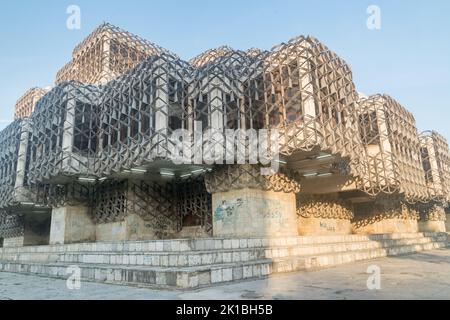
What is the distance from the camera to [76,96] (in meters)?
29.0

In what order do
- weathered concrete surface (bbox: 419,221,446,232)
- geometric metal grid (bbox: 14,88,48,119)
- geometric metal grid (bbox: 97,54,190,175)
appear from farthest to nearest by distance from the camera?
weathered concrete surface (bbox: 419,221,446,232)
geometric metal grid (bbox: 14,88,48,119)
geometric metal grid (bbox: 97,54,190,175)

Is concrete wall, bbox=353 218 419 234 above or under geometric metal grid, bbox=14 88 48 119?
under

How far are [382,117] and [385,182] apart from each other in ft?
21.5

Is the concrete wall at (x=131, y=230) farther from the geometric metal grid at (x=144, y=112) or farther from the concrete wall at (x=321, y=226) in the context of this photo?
the concrete wall at (x=321, y=226)

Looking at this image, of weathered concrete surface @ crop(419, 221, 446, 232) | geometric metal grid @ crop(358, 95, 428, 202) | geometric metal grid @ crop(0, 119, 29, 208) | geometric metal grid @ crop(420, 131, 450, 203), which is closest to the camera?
geometric metal grid @ crop(358, 95, 428, 202)

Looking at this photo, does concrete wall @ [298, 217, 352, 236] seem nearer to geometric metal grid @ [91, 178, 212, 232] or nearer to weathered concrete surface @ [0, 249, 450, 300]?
geometric metal grid @ [91, 178, 212, 232]

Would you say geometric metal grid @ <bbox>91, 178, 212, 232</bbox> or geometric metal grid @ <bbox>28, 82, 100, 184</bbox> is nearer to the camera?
geometric metal grid @ <bbox>28, 82, 100, 184</bbox>

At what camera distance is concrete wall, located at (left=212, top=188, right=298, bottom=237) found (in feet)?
74.4

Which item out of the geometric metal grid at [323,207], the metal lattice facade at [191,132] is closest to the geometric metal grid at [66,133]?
the metal lattice facade at [191,132]

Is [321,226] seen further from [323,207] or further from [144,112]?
[144,112]

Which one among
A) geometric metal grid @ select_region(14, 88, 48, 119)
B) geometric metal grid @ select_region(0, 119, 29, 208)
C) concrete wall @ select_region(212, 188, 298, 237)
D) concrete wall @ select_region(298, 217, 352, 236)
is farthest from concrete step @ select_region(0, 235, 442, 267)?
geometric metal grid @ select_region(14, 88, 48, 119)

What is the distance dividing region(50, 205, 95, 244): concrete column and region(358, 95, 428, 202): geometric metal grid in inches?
971

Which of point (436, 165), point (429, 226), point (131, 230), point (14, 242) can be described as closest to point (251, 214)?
point (131, 230)

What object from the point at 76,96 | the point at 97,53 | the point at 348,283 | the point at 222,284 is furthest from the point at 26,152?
the point at 348,283
